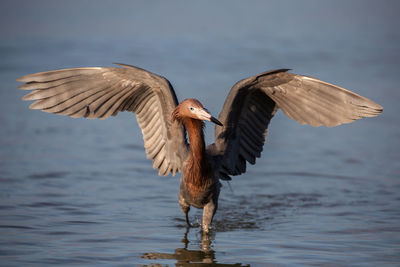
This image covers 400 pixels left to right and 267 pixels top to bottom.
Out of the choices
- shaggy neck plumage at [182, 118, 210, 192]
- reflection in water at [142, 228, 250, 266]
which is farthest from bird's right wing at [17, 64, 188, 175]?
reflection in water at [142, 228, 250, 266]

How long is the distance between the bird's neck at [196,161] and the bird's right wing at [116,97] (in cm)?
34

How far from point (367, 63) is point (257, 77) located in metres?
9.95

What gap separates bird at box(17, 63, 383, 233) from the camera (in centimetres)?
676

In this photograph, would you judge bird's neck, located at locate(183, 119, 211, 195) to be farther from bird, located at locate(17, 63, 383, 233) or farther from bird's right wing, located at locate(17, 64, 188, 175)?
bird's right wing, located at locate(17, 64, 188, 175)

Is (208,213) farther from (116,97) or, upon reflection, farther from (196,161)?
(116,97)

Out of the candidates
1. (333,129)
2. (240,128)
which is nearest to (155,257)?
(240,128)

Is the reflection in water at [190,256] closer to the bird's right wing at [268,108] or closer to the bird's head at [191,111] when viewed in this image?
the bird's right wing at [268,108]

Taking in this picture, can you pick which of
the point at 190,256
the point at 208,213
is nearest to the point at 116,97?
the point at 208,213

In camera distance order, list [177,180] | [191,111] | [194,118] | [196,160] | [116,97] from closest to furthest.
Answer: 1. [191,111]
2. [194,118]
3. [196,160]
4. [116,97]
5. [177,180]

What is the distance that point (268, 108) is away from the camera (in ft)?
23.8

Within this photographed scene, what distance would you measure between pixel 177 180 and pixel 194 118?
2.74 metres

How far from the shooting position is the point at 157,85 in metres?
6.98

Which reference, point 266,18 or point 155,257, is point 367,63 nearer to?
point 266,18

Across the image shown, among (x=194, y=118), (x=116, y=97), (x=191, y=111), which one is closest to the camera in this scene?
(x=191, y=111)
